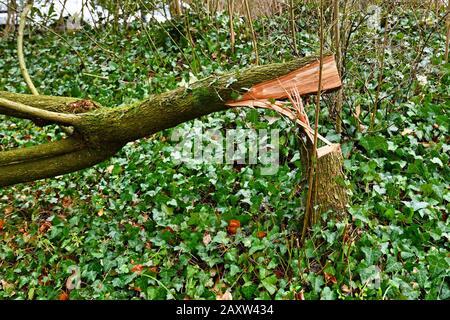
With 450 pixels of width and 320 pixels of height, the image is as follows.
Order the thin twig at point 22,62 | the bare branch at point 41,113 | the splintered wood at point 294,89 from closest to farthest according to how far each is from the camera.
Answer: the splintered wood at point 294,89 → the bare branch at point 41,113 → the thin twig at point 22,62

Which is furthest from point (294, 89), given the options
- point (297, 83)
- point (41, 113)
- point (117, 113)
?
point (41, 113)

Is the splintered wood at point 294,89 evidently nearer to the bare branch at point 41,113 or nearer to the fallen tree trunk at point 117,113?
the fallen tree trunk at point 117,113

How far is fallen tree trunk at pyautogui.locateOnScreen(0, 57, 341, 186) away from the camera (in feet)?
10.7

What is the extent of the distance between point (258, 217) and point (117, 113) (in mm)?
1318

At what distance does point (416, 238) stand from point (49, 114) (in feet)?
8.88

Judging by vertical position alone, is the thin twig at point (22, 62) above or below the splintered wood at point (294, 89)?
above

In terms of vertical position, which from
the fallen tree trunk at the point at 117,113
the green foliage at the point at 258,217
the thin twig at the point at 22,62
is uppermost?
the thin twig at the point at 22,62

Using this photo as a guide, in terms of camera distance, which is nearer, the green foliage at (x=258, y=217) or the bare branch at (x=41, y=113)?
the green foliage at (x=258, y=217)

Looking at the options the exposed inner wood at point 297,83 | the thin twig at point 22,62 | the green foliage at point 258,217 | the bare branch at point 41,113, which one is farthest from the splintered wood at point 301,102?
the thin twig at point 22,62

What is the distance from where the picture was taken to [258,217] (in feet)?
12.4

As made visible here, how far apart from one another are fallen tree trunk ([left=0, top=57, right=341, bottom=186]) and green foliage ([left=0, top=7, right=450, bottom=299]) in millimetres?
632

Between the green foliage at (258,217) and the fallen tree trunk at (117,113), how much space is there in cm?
63

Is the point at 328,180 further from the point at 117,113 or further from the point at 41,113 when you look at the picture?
the point at 41,113

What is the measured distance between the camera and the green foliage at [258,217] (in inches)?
128
